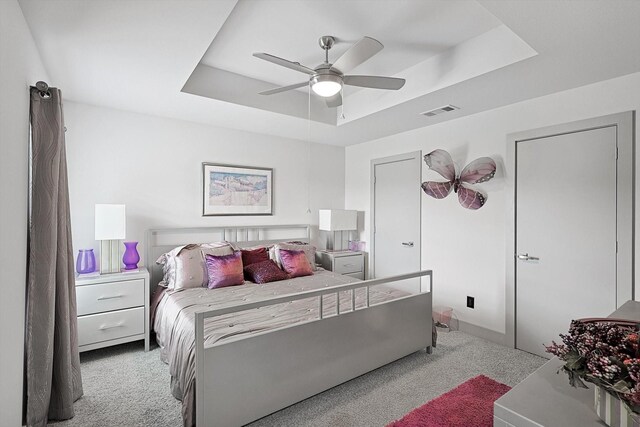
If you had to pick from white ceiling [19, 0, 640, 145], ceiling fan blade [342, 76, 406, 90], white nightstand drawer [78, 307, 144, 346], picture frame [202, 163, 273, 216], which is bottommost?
white nightstand drawer [78, 307, 144, 346]

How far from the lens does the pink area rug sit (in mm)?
2068

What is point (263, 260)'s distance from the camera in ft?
12.1

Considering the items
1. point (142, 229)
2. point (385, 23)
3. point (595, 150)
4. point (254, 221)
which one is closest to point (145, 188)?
point (142, 229)

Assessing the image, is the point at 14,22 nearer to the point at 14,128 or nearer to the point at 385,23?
the point at 14,128

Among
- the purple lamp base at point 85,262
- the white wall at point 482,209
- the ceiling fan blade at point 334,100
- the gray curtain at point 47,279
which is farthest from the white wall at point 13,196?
the white wall at point 482,209

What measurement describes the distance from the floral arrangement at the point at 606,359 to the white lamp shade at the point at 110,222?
3.27m

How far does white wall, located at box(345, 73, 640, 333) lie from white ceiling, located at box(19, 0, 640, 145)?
0.52ft

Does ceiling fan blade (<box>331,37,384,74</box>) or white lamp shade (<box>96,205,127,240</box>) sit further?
white lamp shade (<box>96,205,127,240</box>)

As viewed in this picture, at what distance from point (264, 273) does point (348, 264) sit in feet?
4.92

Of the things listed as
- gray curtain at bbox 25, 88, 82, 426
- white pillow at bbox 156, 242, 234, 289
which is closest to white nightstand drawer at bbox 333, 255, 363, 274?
white pillow at bbox 156, 242, 234, 289

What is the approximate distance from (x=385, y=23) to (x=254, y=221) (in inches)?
109

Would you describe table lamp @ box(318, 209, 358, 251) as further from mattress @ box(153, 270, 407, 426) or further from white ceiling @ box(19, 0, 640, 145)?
white ceiling @ box(19, 0, 640, 145)

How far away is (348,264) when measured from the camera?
15.0 ft

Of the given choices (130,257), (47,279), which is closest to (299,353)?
(47,279)
